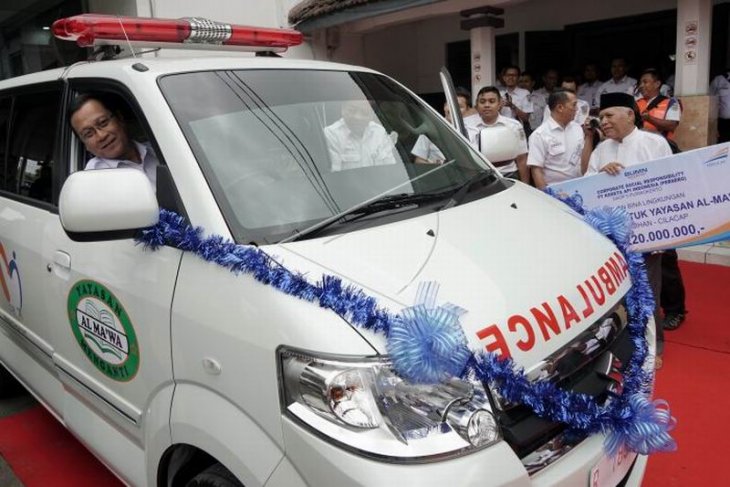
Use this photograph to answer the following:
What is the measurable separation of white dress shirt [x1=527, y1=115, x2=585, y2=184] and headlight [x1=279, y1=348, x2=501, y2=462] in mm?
3525

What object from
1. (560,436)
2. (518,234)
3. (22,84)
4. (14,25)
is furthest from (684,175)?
(14,25)

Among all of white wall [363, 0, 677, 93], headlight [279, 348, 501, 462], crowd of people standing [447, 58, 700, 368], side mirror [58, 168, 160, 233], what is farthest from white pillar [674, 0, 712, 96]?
side mirror [58, 168, 160, 233]

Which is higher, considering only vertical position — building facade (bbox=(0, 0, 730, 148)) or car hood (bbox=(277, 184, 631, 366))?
building facade (bbox=(0, 0, 730, 148))

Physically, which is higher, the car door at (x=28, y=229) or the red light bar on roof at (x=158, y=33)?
the red light bar on roof at (x=158, y=33)

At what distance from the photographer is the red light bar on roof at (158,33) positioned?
2486 mm

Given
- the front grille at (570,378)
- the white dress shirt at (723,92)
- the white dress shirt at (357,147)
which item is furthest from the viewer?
the white dress shirt at (723,92)

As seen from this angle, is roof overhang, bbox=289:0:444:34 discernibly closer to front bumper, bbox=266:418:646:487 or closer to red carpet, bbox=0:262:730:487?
red carpet, bbox=0:262:730:487

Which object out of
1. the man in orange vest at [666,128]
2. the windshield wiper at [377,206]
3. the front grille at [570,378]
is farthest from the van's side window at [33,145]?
the man in orange vest at [666,128]

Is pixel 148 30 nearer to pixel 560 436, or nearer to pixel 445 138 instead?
pixel 445 138

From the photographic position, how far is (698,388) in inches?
134

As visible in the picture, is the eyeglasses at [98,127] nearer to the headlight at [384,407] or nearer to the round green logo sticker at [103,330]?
the round green logo sticker at [103,330]

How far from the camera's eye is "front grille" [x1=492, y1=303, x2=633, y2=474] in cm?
153

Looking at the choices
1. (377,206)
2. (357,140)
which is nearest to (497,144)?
(357,140)

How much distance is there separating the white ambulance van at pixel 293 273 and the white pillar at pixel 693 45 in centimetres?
493
